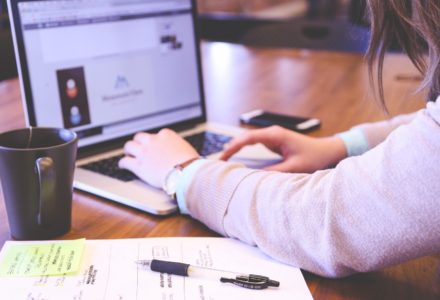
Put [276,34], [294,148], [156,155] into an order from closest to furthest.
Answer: [156,155]
[294,148]
[276,34]

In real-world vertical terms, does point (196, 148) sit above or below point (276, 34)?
below

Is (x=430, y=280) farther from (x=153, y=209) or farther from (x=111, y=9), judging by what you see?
(x=111, y=9)

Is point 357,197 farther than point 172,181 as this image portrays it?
No

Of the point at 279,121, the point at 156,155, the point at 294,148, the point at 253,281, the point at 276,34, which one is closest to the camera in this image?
the point at 253,281

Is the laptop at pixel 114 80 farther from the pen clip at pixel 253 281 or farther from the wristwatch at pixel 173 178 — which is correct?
the pen clip at pixel 253 281

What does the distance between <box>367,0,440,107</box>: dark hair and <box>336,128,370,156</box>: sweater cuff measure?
0.79ft

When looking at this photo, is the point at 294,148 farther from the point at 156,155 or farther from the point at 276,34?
the point at 276,34

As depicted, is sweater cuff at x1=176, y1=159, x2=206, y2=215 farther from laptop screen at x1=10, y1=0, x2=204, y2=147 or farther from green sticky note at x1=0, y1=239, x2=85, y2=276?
laptop screen at x1=10, y1=0, x2=204, y2=147

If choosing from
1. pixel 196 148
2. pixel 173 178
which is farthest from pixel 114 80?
pixel 173 178

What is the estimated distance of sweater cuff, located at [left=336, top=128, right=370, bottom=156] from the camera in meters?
0.91

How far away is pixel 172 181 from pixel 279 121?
1.52 ft

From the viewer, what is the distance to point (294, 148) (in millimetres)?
876

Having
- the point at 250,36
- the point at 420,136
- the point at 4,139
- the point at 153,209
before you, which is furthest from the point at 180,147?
the point at 250,36

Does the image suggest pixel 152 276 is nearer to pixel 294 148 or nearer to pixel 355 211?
pixel 355 211
